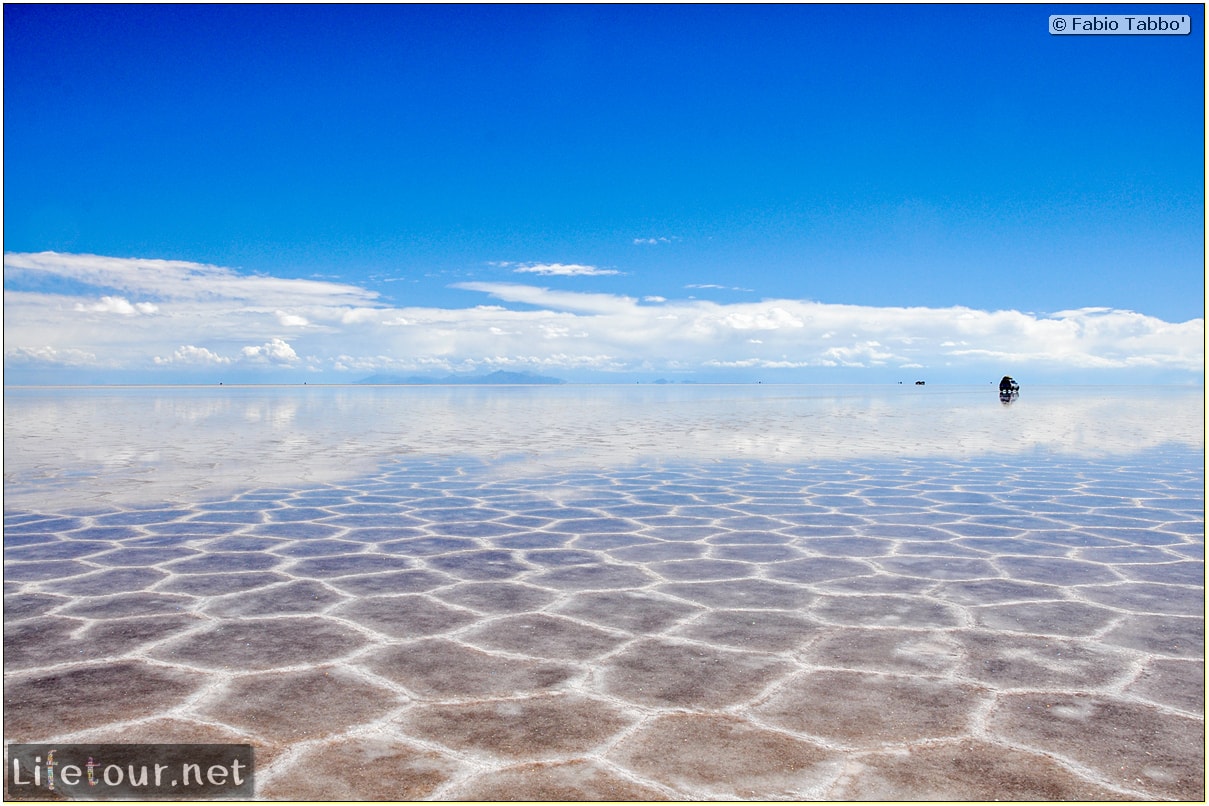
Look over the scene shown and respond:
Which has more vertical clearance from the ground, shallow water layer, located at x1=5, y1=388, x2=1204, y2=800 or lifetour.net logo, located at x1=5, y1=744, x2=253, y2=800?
shallow water layer, located at x1=5, y1=388, x2=1204, y2=800

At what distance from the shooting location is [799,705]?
127 inches

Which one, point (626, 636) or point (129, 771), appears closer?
point (129, 771)

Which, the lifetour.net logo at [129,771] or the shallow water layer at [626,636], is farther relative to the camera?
the shallow water layer at [626,636]

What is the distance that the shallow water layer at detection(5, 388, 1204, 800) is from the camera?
2814 millimetres

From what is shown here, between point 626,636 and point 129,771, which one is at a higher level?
point 626,636

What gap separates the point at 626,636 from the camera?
4.05 meters

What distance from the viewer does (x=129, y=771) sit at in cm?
277

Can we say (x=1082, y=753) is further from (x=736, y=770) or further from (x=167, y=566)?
(x=167, y=566)

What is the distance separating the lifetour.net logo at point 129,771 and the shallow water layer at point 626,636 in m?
0.07

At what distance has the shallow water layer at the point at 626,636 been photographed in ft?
9.23

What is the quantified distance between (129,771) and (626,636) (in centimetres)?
205

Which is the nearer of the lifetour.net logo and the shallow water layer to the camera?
the lifetour.net logo

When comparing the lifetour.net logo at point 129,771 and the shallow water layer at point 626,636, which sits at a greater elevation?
the shallow water layer at point 626,636

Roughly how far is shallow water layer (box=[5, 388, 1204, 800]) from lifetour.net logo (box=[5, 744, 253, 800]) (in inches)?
2.9
